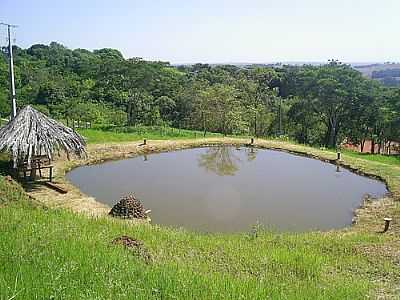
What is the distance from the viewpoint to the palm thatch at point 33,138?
1133 centimetres

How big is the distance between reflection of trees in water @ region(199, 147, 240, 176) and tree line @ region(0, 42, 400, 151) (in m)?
7.26

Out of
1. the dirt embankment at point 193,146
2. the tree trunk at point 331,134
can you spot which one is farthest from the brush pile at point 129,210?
the tree trunk at point 331,134

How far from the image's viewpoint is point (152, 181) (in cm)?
1285

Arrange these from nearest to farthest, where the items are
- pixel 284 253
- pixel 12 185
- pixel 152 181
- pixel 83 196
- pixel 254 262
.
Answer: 1. pixel 254 262
2. pixel 284 253
3. pixel 12 185
4. pixel 83 196
5. pixel 152 181

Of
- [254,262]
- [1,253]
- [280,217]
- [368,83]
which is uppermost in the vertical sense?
[368,83]

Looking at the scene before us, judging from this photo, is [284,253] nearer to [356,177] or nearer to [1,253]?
[1,253]

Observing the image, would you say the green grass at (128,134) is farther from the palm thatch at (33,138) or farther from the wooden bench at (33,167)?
the wooden bench at (33,167)

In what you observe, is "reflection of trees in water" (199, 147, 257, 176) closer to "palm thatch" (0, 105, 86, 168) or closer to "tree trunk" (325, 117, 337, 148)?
"palm thatch" (0, 105, 86, 168)

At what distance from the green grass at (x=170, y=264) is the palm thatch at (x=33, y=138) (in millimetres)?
3254

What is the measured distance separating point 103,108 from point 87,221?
21609 millimetres

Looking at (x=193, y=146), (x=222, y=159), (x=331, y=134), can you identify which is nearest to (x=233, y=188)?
(x=222, y=159)

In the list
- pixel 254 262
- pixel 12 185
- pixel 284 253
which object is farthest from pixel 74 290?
pixel 12 185

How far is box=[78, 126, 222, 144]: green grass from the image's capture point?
59.7ft

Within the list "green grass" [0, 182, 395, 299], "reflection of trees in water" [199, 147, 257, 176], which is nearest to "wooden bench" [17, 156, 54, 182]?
"green grass" [0, 182, 395, 299]
